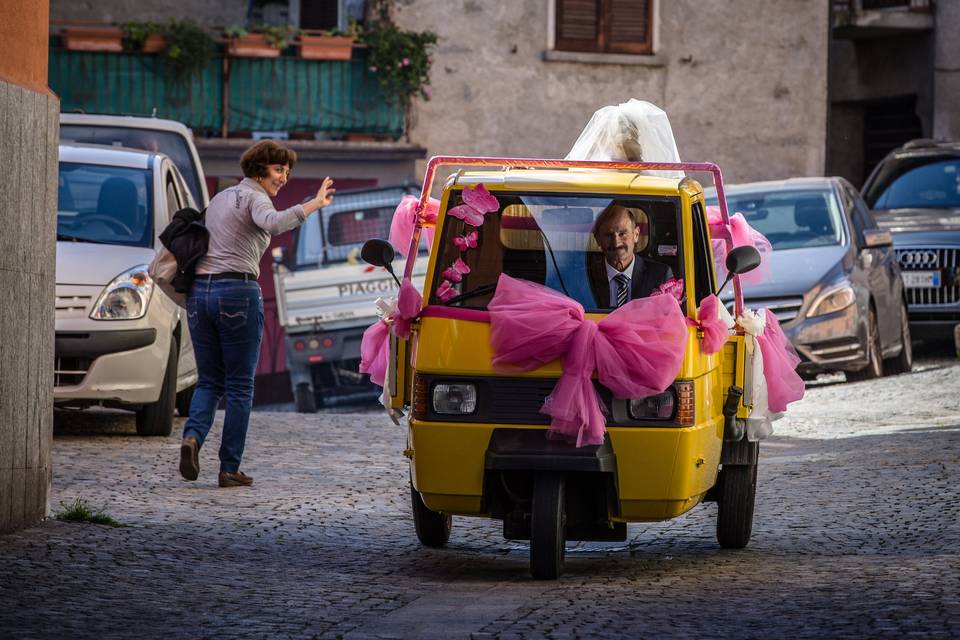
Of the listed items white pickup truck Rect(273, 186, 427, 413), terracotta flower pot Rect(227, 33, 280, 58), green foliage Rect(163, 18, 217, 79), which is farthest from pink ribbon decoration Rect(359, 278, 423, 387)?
terracotta flower pot Rect(227, 33, 280, 58)

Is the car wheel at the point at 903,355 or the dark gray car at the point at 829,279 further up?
the dark gray car at the point at 829,279

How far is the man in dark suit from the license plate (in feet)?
44.4

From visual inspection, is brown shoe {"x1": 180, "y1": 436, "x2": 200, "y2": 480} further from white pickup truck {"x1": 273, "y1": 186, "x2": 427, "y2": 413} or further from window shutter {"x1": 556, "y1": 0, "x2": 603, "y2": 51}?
window shutter {"x1": 556, "y1": 0, "x2": 603, "y2": 51}

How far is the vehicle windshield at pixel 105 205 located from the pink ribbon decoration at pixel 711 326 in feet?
23.2

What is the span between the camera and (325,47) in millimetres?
29422

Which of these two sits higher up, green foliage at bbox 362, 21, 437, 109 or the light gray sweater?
green foliage at bbox 362, 21, 437, 109

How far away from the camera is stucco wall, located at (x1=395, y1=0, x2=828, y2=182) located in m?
30.5

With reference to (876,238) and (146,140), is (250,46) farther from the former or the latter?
(876,238)

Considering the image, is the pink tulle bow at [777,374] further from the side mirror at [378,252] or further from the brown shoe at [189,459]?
the brown shoe at [189,459]

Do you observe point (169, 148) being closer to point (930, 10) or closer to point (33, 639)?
point (33, 639)

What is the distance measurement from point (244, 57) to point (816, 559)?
865 inches

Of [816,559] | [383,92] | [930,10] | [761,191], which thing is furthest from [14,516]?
[930,10]

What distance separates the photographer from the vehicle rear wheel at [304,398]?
22438mm

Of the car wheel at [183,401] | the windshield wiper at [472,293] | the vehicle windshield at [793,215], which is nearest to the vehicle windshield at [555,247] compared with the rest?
the windshield wiper at [472,293]
